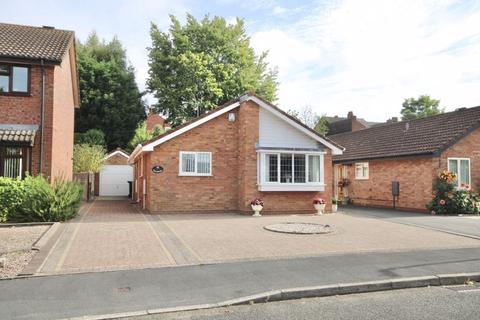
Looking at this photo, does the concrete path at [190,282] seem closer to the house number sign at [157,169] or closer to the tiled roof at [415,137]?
the house number sign at [157,169]

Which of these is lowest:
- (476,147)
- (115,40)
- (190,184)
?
(190,184)

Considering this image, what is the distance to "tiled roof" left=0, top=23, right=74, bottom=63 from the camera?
54.5 feet

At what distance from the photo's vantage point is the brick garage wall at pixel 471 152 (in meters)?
20.2

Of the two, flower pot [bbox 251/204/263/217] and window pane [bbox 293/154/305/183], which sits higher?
window pane [bbox 293/154/305/183]

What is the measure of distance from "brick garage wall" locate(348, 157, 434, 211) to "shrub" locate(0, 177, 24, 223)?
17.2 metres

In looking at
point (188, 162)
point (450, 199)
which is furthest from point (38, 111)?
point (450, 199)

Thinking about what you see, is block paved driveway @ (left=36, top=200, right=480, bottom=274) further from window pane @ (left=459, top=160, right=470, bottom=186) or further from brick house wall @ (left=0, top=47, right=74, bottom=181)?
window pane @ (left=459, top=160, right=470, bottom=186)

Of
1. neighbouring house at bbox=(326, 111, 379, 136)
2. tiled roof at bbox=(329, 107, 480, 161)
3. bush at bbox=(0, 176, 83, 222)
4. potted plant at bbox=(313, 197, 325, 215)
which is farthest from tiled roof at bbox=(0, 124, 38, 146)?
neighbouring house at bbox=(326, 111, 379, 136)

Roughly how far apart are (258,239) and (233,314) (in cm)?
554

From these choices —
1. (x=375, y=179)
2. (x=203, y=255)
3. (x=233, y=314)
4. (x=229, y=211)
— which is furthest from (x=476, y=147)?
(x=233, y=314)

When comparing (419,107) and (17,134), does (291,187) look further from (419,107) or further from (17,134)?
(419,107)

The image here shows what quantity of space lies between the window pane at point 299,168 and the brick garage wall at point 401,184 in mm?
6333

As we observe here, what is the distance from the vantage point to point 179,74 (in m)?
36.5

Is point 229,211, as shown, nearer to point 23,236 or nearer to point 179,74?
point 23,236
